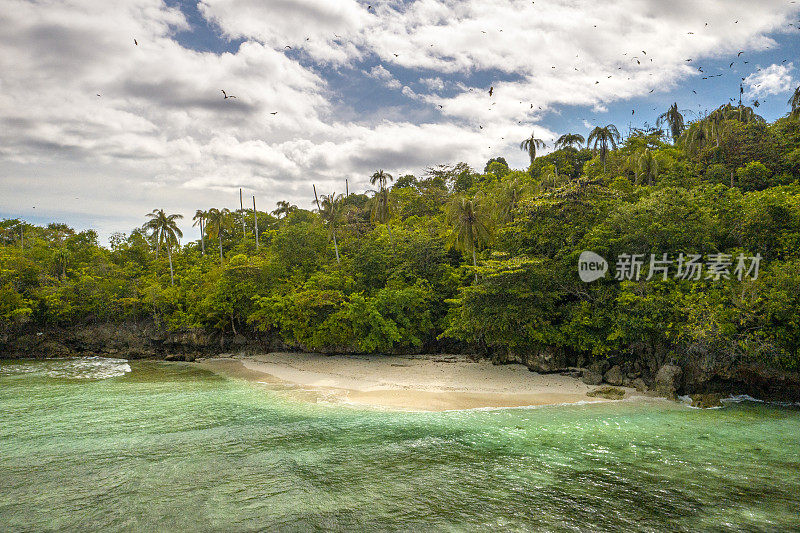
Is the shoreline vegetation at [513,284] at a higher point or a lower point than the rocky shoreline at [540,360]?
higher

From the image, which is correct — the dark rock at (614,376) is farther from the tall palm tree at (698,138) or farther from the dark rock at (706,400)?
the tall palm tree at (698,138)

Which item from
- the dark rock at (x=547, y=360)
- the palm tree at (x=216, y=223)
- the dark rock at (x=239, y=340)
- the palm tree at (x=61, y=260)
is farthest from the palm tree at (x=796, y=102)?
the palm tree at (x=61, y=260)

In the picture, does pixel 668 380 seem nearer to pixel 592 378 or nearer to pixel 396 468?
pixel 592 378

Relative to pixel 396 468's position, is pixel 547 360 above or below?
above

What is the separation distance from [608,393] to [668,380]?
111 inches

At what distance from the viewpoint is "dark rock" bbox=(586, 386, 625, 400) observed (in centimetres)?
1900

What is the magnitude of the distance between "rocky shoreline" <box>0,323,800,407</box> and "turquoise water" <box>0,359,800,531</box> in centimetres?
149

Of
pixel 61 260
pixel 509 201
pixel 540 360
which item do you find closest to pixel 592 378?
→ pixel 540 360

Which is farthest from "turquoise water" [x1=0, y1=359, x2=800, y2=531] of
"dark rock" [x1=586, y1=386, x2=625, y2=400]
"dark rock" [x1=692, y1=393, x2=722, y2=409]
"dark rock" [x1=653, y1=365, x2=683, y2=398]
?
"dark rock" [x1=653, y1=365, x2=683, y2=398]

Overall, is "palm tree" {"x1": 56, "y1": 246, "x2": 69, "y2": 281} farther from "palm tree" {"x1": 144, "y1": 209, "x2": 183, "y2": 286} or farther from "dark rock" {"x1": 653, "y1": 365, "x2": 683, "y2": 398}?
"dark rock" {"x1": 653, "y1": 365, "x2": 683, "y2": 398}

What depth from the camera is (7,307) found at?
116 ft

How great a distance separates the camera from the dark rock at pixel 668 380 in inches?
744

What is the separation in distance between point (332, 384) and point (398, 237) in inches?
568

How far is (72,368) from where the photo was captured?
30562 millimetres
